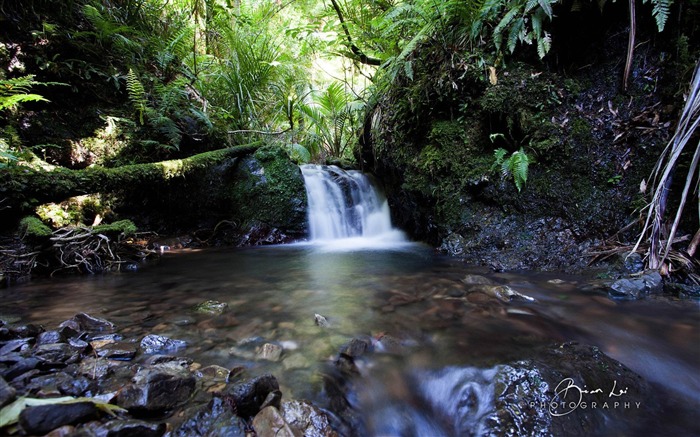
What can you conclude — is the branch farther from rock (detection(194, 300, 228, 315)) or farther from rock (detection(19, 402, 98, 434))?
rock (detection(19, 402, 98, 434))

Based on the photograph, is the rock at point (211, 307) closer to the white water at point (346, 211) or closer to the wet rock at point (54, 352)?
the wet rock at point (54, 352)

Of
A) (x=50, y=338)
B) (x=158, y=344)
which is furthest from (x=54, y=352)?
(x=158, y=344)

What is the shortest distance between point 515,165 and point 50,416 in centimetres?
406

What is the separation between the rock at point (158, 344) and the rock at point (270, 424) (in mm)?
861

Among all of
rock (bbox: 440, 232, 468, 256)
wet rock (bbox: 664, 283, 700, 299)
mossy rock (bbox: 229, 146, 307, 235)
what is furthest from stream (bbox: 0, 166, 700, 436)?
mossy rock (bbox: 229, 146, 307, 235)

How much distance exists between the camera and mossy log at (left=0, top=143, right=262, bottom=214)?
372 cm

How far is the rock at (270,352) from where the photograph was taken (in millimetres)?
1735

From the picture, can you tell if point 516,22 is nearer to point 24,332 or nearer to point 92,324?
point 92,324

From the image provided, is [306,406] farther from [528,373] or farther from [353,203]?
[353,203]

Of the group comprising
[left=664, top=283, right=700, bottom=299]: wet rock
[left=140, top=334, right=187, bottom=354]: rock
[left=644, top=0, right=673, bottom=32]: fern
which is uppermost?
[left=644, top=0, right=673, bottom=32]: fern

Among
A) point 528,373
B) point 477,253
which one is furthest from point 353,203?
point 528,373

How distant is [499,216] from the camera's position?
160 inches

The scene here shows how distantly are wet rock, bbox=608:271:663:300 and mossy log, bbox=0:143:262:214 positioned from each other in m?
5.86

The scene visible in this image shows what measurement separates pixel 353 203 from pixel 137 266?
13.2ft
